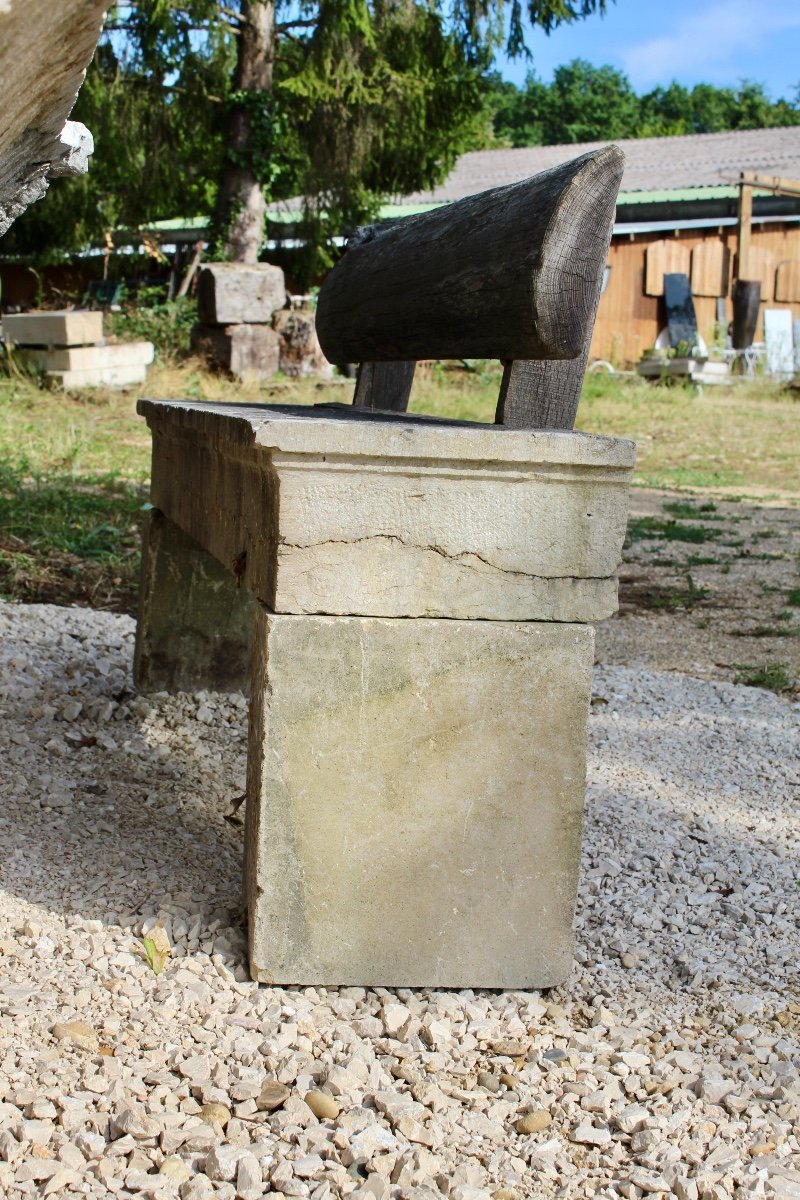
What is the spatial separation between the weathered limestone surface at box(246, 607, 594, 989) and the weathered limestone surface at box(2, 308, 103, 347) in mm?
9669

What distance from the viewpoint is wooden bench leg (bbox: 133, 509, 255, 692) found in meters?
3.59

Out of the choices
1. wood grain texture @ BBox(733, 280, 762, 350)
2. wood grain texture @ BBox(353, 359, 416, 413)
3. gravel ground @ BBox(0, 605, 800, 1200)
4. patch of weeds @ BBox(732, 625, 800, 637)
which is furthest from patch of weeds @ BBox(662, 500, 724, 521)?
wood grain texture @ BBox(733, 280, 762, 350)

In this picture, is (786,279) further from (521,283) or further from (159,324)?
(521,283)

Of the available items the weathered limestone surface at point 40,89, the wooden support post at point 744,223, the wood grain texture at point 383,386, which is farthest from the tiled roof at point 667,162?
the weathered limestone surface at point 40,89

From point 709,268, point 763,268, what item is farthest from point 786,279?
point 709,268

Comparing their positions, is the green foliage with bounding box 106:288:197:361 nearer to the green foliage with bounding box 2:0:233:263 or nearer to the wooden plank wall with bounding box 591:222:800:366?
the green foliage with bounding box 2:0:233:263

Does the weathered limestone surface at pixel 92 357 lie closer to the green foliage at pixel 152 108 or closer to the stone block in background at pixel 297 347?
the stone block in background at pixel 297 347

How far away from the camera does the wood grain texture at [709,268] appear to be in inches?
752

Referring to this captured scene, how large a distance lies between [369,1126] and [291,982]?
0.41 meters

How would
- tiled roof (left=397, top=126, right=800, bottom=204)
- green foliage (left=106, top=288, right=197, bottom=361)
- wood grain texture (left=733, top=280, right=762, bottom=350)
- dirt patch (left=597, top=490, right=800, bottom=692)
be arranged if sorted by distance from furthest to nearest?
tiled roof (left=397, top=126, right=800, bottom=204) → wood grain texture (left=733, top=280, right=762, bottom=350) → green foliage (left=106, top=288, right=197, bottom=361) → dirt patch (left=597, top=490, right=800, bottom=692)

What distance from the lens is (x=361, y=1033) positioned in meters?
2.07

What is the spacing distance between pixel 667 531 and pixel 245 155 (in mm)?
7230

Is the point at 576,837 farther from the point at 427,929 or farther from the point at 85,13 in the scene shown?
the point at 85,13

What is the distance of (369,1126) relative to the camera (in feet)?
5.92
